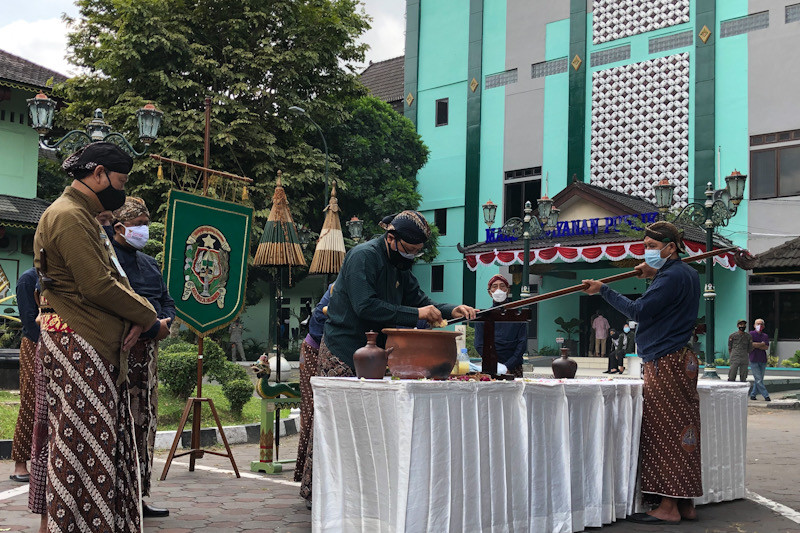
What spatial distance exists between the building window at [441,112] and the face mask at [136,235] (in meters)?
26.2

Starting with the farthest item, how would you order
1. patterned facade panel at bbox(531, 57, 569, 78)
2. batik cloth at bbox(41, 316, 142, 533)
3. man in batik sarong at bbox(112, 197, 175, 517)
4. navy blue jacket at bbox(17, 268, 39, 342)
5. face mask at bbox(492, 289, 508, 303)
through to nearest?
patterned facade panel at bbox(531, 57, 569, 78) < face mask at bbox(492, 289, 508, 303) < navy blue jacket at bbox(17, 268, 39, 342) < man in batik sarong at bbox(112, 197, 175, 517) < batik cloth at bbox(41, 316, 142, 533)

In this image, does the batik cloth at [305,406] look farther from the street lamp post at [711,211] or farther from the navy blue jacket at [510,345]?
the street lamp post at [711,211]

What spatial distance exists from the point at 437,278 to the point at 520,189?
476 cm

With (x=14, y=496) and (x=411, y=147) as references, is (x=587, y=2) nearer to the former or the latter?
(x=411, y=147)

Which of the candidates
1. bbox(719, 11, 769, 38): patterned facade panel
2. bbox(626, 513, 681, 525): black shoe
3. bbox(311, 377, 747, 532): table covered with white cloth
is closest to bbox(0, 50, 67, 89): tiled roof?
bbox(719, 11, 769, 38): patterned facade panel

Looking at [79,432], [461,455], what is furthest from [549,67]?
[79,432]

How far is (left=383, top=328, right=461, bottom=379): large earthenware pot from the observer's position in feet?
14.8

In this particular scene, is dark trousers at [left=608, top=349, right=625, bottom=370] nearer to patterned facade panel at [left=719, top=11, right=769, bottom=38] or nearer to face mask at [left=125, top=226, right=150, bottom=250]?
patterned facade panel at [left=719, top=11, right=769, bottom=38]

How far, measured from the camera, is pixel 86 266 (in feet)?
12.1

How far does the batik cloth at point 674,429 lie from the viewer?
555 centimetres

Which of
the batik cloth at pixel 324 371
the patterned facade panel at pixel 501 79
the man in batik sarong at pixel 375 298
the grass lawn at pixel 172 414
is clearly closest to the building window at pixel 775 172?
the patterned facade panel at pixel 501 79

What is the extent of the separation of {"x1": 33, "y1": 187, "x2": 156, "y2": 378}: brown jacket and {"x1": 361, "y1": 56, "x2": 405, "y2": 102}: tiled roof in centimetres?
2943

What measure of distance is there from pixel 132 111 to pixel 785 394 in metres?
17.0

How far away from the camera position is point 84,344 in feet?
12.4
